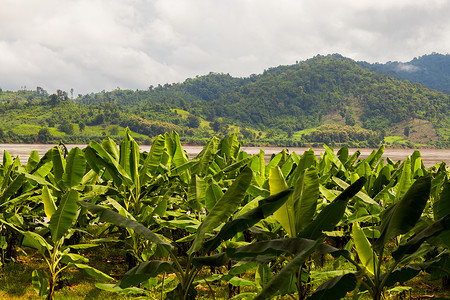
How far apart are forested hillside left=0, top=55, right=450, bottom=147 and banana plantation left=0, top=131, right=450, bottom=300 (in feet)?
169

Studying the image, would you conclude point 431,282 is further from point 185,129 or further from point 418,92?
point 418,92

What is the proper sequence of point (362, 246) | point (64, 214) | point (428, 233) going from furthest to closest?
point (64, 214)
point (362, 246)
point (428, 233)

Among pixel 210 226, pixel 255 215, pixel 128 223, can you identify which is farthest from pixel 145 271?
pixel 255 215

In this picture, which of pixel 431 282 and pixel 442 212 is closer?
pixel 442 212

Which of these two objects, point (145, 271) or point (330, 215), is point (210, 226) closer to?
point (145, 271)

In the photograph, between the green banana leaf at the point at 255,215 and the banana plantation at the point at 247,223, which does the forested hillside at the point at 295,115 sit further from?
the green banana leaf at the point at 255,215

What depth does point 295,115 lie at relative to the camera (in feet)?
262

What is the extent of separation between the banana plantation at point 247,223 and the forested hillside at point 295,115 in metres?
51.6

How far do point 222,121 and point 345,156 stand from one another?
62.8 metres

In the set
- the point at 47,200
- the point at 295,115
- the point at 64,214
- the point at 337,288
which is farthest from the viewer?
the point at 295,115

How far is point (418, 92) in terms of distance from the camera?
99.7 m

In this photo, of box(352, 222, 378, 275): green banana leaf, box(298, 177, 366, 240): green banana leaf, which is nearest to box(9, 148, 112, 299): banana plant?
box(298, 177, 366, 240): green banana leaf

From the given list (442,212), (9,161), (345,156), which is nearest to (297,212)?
(442,212)

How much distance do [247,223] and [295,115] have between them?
8045 cm
